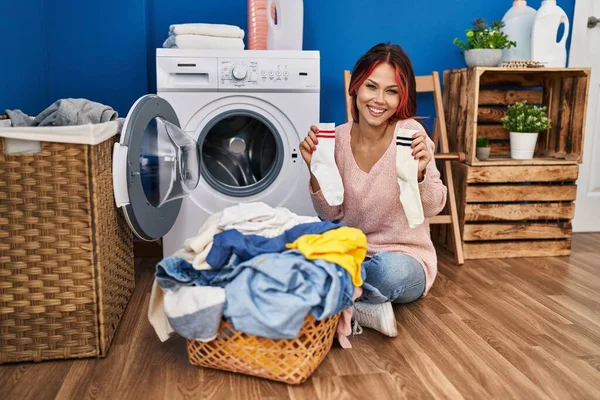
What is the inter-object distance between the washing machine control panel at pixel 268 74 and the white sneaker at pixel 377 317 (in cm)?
93

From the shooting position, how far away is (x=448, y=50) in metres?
2.92

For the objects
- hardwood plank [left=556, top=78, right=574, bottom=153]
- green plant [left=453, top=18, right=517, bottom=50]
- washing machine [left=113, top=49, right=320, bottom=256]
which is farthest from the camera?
hardwood plank [left=556, top=78, right=574, bottom=153]

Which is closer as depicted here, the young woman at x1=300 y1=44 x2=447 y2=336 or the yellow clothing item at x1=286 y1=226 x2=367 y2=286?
the yellow clothing item at x1=286 y1=226 x2=367 y2=286

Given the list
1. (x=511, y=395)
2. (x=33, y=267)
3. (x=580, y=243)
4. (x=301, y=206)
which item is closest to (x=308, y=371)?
(x=511, y=395)

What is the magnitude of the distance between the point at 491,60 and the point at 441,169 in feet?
1.74

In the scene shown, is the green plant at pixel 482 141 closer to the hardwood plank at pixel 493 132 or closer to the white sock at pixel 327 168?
the hardwood plank at pixel 493 132

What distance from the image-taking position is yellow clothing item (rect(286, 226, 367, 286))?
142cm

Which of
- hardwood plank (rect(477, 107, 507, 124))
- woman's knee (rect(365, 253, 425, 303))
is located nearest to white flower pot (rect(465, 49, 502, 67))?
hardwood plank (rect(477, 107, 507, 124))

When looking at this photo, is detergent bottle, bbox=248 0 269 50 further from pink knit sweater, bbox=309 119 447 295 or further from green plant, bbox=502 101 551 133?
green plant, bbox=502 101 551 133

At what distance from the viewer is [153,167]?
6.88 feet

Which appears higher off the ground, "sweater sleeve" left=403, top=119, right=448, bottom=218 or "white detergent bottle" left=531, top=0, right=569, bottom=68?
"white detergent bottle" left=531, top=0, right=569, bottom=68

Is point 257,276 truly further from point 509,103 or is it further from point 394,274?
point 509,103

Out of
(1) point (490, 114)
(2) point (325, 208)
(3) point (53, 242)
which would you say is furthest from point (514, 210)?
(3) point (53, 242)

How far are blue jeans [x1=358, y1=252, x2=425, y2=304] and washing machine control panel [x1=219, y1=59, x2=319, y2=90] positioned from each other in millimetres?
783
